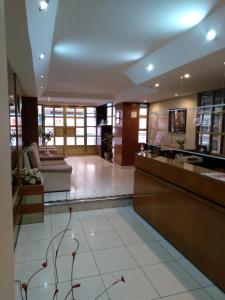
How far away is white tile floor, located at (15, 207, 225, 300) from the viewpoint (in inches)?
83.1

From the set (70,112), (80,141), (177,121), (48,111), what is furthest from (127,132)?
(48,111)

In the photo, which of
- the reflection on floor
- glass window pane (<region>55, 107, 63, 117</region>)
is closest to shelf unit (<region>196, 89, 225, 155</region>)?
the reflection on floor

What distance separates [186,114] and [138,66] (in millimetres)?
2376

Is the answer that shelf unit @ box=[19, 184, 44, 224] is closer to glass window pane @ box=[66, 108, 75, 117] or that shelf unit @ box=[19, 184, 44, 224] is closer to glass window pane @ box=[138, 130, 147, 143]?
glass window pane @ box=[138, 130, 147, 143]

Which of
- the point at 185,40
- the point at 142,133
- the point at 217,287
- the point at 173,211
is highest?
the point at 185,40

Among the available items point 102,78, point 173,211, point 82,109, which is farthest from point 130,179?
point 82,109

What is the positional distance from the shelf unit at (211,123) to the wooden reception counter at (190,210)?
227 centimetres

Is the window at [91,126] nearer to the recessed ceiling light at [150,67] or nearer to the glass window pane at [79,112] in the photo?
the glass window pane at [79,112]

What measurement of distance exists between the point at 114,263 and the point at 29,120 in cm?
484

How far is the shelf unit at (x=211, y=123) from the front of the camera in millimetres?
4945

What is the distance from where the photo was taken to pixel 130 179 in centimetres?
598

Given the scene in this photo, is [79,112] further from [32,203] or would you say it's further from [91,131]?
[32,203]

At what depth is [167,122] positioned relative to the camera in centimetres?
668

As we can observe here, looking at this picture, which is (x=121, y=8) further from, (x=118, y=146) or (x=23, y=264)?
(x=118, y=146)
